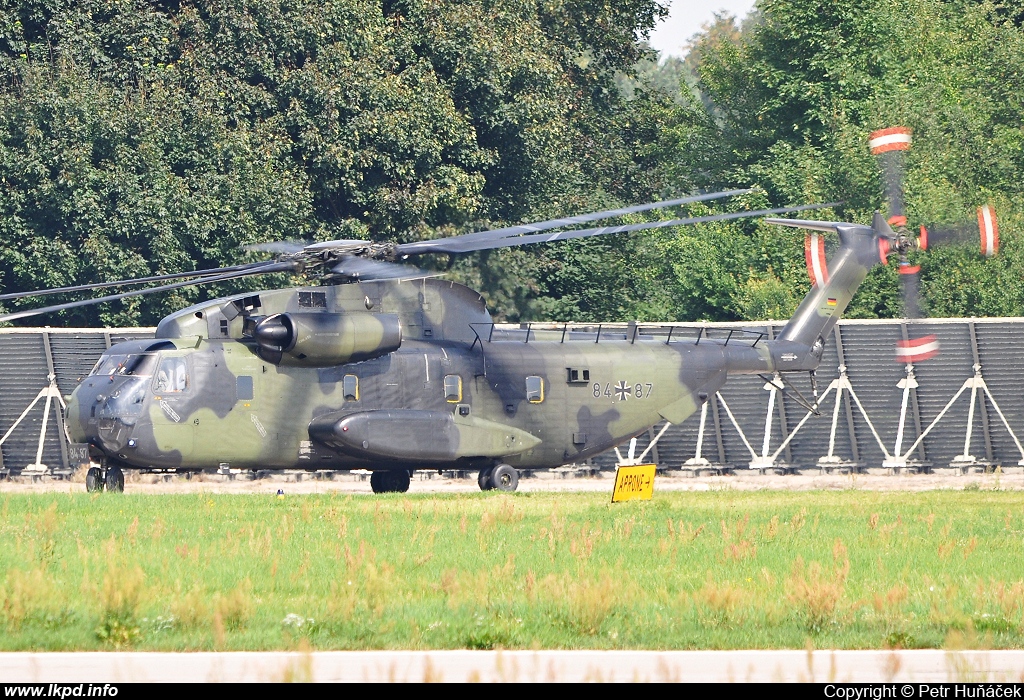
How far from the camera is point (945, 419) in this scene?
34.5 metres

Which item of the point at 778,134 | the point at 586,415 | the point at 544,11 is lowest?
the point at 586,415

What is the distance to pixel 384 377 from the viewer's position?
1024 inches

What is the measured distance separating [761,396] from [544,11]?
26.4 meters

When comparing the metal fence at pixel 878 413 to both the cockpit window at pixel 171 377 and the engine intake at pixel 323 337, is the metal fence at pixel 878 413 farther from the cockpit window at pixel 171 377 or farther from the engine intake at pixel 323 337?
the cockpit window at pixel 171 377

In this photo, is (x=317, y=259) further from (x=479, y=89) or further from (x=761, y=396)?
(x=479, y=89)

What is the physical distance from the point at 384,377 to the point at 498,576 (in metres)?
11.2

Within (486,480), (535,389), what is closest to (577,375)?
(535,389)

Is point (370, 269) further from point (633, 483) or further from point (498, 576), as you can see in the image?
point (498, 576)

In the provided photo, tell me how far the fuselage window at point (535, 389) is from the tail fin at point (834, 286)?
5.20m

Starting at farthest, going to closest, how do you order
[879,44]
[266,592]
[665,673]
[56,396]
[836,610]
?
[879,44] → [56,396] → [266,592] → [836,610] → [665,673]

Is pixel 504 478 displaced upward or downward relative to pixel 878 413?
downward
